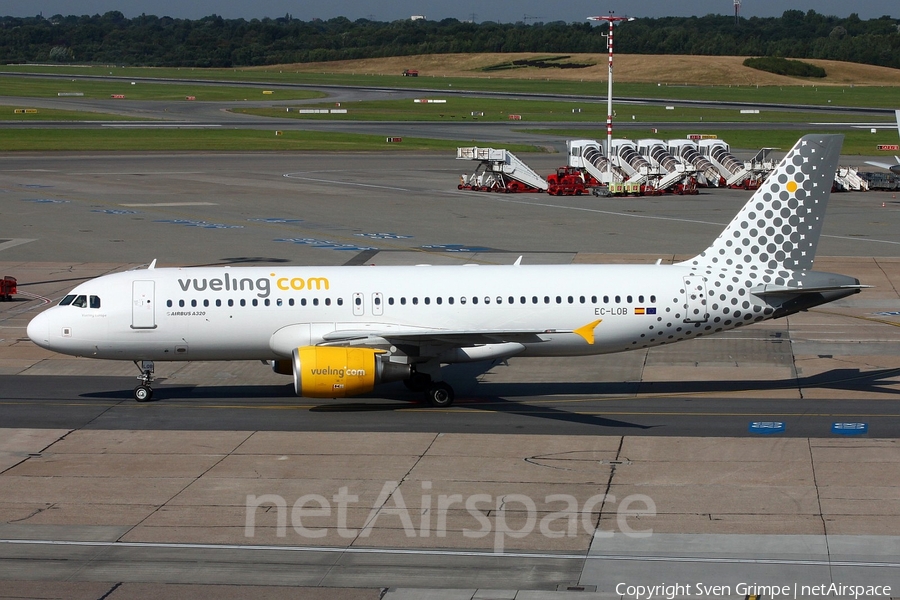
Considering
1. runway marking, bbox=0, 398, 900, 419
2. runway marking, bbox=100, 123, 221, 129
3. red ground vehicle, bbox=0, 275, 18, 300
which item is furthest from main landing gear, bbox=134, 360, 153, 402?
runway marking, bbox=100, 123, 221, 129

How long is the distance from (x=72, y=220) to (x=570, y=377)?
44.2 metres

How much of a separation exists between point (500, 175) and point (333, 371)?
57819mm

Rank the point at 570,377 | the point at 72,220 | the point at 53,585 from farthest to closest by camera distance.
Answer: the point at 72,220
the point at 570,377
the point at 53,585

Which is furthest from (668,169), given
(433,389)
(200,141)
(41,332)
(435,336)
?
(41,332)

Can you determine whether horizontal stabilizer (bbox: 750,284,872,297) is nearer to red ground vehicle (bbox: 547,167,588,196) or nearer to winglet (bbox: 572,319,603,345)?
winglet (bbox: 572,319,603,345)

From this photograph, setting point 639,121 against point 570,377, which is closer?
point 570,377

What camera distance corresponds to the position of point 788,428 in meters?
28.8

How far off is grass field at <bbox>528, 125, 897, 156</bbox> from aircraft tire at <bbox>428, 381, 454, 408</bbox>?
88276mm

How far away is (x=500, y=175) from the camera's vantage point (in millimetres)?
85625

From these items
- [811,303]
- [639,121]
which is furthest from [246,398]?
[639,121]

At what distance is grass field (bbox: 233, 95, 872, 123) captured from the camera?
150 metres

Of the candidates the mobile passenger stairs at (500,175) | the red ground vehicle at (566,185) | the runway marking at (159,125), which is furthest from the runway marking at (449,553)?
the runway marking at (159,125)

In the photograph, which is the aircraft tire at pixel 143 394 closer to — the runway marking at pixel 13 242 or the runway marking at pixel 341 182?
the runway marking at pixel 13 242

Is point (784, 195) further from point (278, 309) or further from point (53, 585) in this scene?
point (53, 585)
